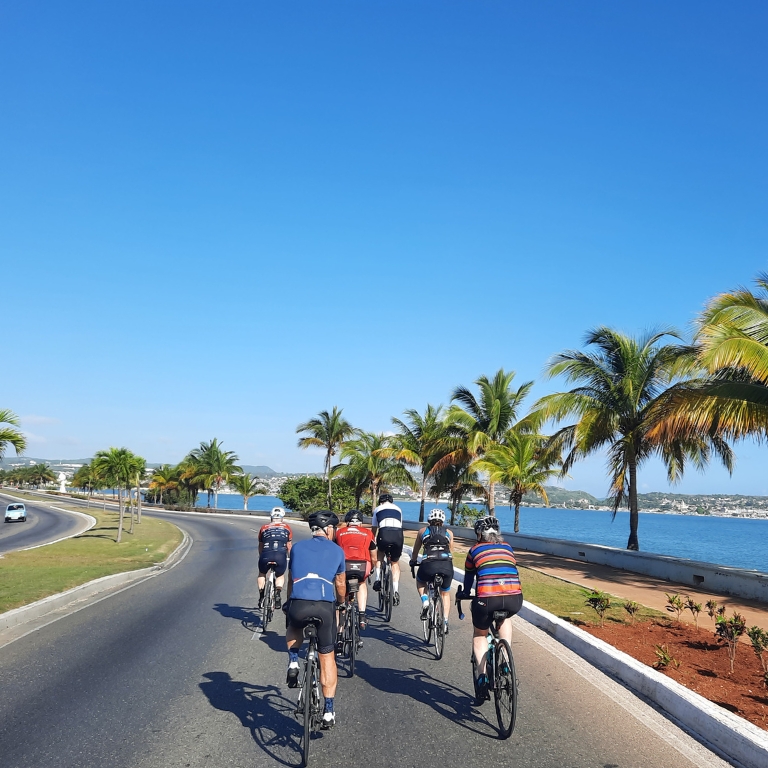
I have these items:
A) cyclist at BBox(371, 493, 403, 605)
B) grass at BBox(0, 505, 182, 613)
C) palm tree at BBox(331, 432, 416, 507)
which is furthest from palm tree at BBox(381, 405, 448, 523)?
cyclist at BBox(371, 493, 403, 605)

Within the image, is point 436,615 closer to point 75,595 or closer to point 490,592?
point 490,592

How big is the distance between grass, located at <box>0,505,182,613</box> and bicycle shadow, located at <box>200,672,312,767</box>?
6.39 meters

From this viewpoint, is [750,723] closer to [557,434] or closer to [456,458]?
[557,434]

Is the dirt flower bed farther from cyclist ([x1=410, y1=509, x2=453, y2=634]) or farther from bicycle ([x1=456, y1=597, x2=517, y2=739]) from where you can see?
cyclist ([x1=410, y1=509, x2=453, y2=634])

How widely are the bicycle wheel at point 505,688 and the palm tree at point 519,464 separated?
925 inches

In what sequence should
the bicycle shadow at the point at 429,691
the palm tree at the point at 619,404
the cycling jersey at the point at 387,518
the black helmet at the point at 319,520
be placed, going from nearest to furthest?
the bicycle shadow at the point at 429,691 < the black helmet at the point at 319,520 < the cycling jersey at the point at 387,518 < the palm tree at the point at 619,404

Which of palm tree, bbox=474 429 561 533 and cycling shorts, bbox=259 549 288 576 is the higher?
palm tree, bbox=474 429 561 533

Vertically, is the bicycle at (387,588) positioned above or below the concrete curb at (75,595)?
above

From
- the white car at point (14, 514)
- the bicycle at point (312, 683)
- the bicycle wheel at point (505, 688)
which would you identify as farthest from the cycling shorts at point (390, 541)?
the white car at point (14, 514)

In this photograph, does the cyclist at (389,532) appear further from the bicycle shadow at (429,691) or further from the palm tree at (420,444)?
the palm tree at (420,444)

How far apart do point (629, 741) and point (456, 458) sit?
30786mm

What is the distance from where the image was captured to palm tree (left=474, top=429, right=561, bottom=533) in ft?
104

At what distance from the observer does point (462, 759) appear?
17.4 ft

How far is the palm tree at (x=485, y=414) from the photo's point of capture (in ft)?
119
